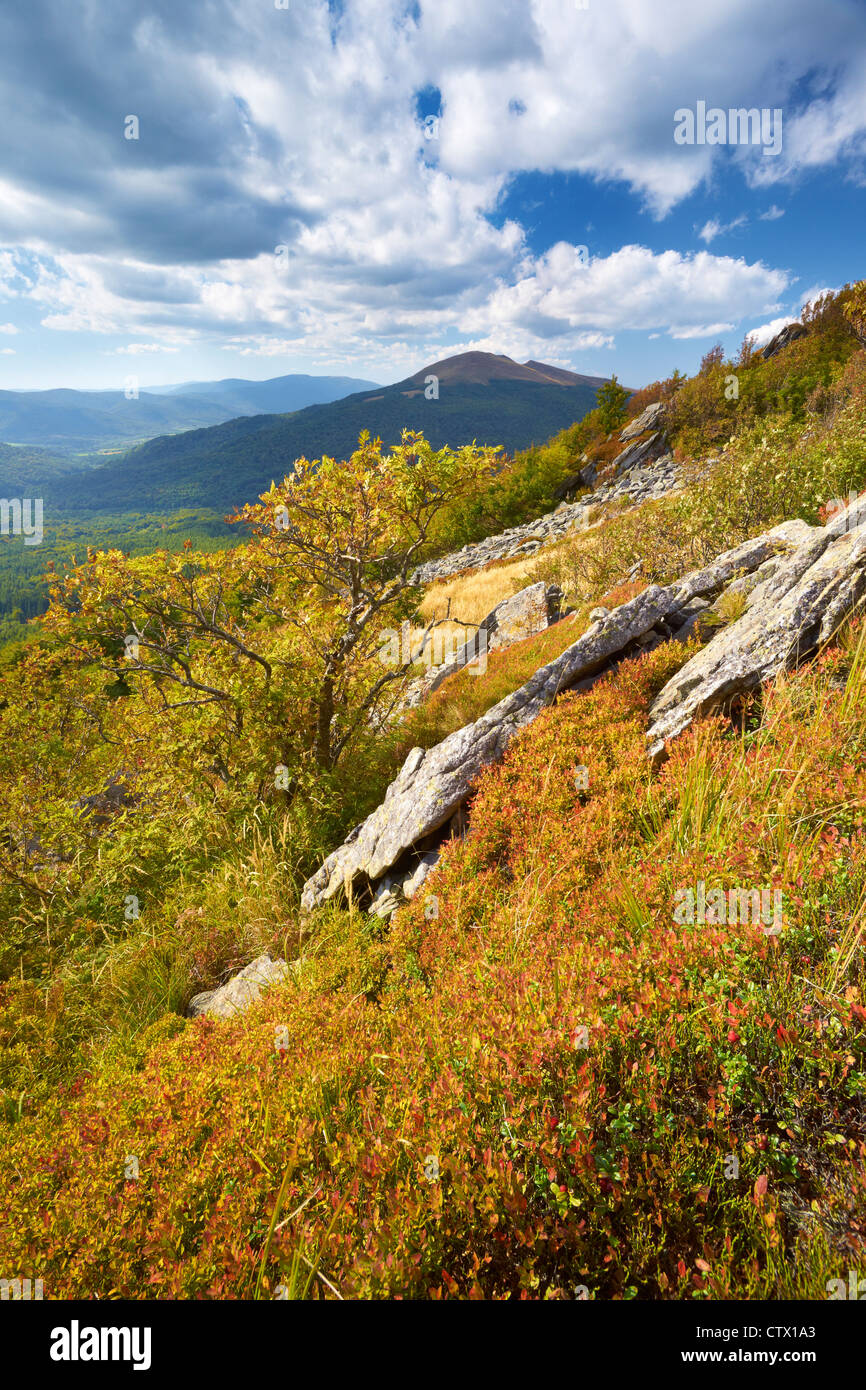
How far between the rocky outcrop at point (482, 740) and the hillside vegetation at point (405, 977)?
18.6 inches

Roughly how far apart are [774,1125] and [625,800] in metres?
2.71

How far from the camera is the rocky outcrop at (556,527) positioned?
113 ft

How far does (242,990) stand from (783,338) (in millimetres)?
84327

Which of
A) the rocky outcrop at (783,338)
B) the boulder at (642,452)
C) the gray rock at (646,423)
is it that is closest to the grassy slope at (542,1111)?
the boulder at (642,452)

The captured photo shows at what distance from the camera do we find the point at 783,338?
62.9 m

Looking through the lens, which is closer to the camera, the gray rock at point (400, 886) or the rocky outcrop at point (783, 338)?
the gray rock at point (400, 886)

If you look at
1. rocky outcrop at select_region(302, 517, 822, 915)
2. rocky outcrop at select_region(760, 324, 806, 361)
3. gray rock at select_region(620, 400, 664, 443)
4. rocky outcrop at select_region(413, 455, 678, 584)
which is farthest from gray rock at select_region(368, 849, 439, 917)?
rocky outcrop at select_region(760, 324, 806, 361)

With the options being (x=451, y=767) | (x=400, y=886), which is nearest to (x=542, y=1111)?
(x=400, y=886)

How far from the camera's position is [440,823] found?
20.0ft

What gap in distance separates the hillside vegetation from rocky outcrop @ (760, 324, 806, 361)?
71865mm

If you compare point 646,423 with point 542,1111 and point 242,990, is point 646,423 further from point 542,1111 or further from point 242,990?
point 542,1111

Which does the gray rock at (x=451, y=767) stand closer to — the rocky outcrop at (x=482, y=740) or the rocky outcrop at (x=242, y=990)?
the rocky outcrop at (x=482, y=740)
